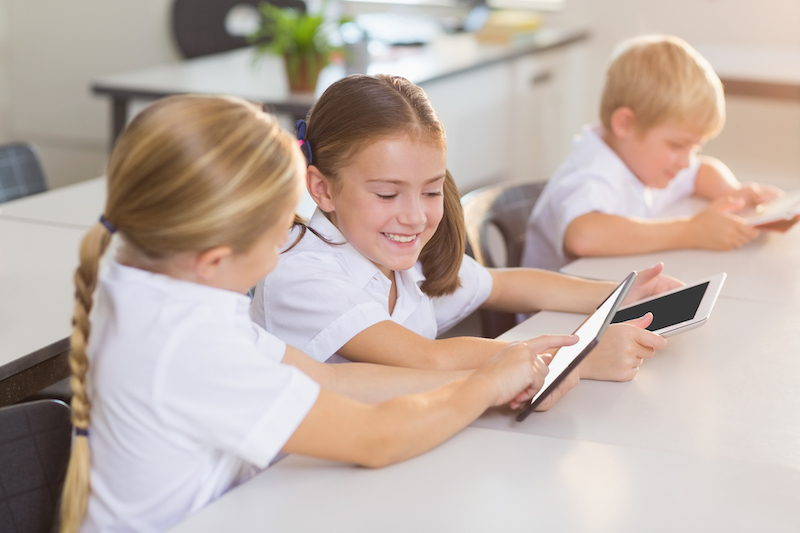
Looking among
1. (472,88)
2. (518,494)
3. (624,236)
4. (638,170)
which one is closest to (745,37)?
(472,88)

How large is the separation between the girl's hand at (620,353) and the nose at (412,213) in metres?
0.30

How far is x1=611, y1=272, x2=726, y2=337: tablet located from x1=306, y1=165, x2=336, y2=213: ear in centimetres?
47

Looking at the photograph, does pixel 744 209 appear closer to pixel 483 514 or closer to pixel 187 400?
pixel 483 514

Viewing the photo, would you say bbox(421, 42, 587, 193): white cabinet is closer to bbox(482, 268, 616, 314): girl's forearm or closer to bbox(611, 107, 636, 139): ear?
bbox(611, 107, 636, 139): ear

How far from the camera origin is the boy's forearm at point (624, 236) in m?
1.80

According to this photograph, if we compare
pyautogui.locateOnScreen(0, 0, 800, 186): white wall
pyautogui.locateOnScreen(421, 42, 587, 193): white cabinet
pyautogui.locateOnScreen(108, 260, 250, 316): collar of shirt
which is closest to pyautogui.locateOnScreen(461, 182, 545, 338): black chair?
pyautogui.locateOnScreen(108, 260, 250, 316): collar of shirt

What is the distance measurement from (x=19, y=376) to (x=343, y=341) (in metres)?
0.48

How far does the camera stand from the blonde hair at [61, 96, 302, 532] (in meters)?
0.85

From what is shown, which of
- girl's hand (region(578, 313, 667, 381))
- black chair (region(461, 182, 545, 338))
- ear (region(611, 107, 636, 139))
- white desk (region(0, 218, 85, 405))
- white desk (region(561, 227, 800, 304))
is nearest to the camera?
girl's hand (region(578, 313, 667, 381))

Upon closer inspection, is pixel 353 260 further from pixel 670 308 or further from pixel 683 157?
pixel 683 157

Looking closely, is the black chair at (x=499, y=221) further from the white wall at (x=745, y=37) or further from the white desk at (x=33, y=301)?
the white wall at (x=745, y=37)

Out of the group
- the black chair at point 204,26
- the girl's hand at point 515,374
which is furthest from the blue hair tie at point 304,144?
the black chair at point 204,26

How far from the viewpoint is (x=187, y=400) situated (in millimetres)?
Answer: 858

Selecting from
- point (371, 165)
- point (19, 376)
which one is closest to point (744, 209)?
point (371, 165)
